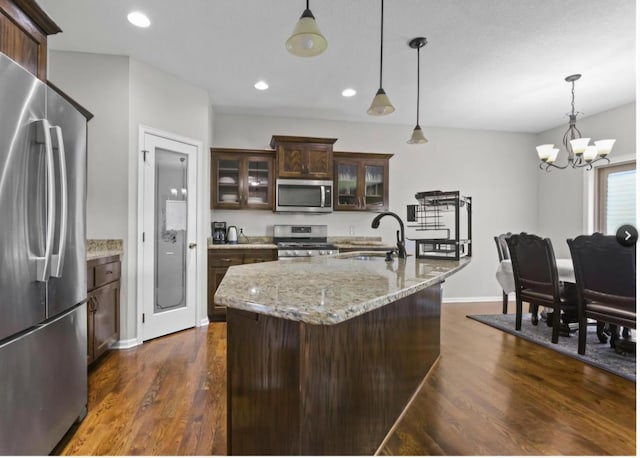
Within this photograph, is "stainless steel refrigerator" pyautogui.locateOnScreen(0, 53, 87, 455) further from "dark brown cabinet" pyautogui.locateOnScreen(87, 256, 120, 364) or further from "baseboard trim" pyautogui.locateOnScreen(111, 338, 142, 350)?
"baseboard trim" pyautogui.locateOnScreen(111, 338, 142, 350)

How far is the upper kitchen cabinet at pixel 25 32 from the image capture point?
1.32 m

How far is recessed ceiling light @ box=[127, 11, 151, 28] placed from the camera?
8.14ft

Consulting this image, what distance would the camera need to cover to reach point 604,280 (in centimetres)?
260

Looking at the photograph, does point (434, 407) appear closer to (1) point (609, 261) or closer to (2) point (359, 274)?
Answer: (2) point (359, 274)

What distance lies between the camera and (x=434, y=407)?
199 cm

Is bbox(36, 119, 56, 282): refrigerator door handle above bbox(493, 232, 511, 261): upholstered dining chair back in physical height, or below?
above

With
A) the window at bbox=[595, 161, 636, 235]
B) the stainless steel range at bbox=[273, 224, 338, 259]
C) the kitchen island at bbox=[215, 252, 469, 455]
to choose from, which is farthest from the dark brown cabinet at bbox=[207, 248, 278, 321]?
the window at bbox=[595, 161, 636, 235]

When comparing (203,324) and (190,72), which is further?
(203,324)

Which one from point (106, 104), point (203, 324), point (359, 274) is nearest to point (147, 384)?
point (203, 324)

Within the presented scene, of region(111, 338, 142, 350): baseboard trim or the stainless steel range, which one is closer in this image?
region(111, 338, 142, 350): baseboard trim

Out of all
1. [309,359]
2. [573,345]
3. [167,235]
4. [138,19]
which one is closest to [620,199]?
[573,345]

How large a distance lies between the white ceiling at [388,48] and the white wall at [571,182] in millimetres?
265

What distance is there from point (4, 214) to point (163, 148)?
2330 millimetres

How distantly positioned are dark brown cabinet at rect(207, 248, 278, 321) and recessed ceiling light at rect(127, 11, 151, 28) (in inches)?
87.9
